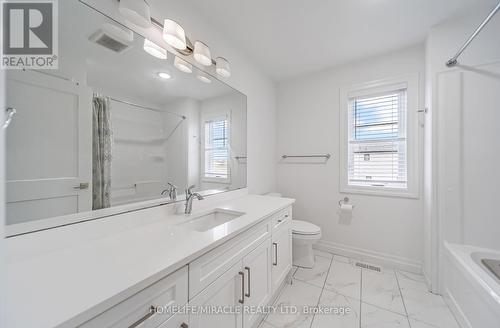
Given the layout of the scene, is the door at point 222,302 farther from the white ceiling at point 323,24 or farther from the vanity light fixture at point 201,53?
the white ceiling at point 323,24

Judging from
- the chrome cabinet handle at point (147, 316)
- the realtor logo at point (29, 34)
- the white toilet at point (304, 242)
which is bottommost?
the white toilet at point (304, 242)

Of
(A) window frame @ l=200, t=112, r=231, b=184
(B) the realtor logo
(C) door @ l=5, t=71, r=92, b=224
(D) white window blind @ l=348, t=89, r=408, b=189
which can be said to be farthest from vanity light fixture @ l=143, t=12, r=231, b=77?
(D) white window blind @ l=348, t=89, r=408, b=189

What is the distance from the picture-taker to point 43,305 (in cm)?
49

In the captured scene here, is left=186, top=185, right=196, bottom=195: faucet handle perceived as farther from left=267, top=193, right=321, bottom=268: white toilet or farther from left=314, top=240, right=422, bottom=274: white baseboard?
left=314, top=240, right=422, bottom=274: white baseboard

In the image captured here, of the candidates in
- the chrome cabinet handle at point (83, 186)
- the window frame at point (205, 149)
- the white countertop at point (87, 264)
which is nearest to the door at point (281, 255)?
the white countertop at point (87, 264)

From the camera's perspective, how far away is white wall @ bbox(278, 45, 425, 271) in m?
2.00

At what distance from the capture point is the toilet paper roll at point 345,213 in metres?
2.19

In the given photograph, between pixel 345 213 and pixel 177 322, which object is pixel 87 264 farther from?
pixel 345 213

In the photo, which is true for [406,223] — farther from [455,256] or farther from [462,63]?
[462,63]

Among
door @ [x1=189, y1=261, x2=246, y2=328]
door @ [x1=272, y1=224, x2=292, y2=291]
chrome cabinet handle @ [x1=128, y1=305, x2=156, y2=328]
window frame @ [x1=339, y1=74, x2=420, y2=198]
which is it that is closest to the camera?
chrome cabinet handle @ [x1=128, y1=305, x2=156, y2=328]

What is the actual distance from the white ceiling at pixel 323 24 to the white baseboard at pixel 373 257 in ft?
7.44

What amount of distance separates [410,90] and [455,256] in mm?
1577

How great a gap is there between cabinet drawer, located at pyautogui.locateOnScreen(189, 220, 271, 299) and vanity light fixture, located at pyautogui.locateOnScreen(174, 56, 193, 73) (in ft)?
4.16

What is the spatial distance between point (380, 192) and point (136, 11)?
8.66ft
